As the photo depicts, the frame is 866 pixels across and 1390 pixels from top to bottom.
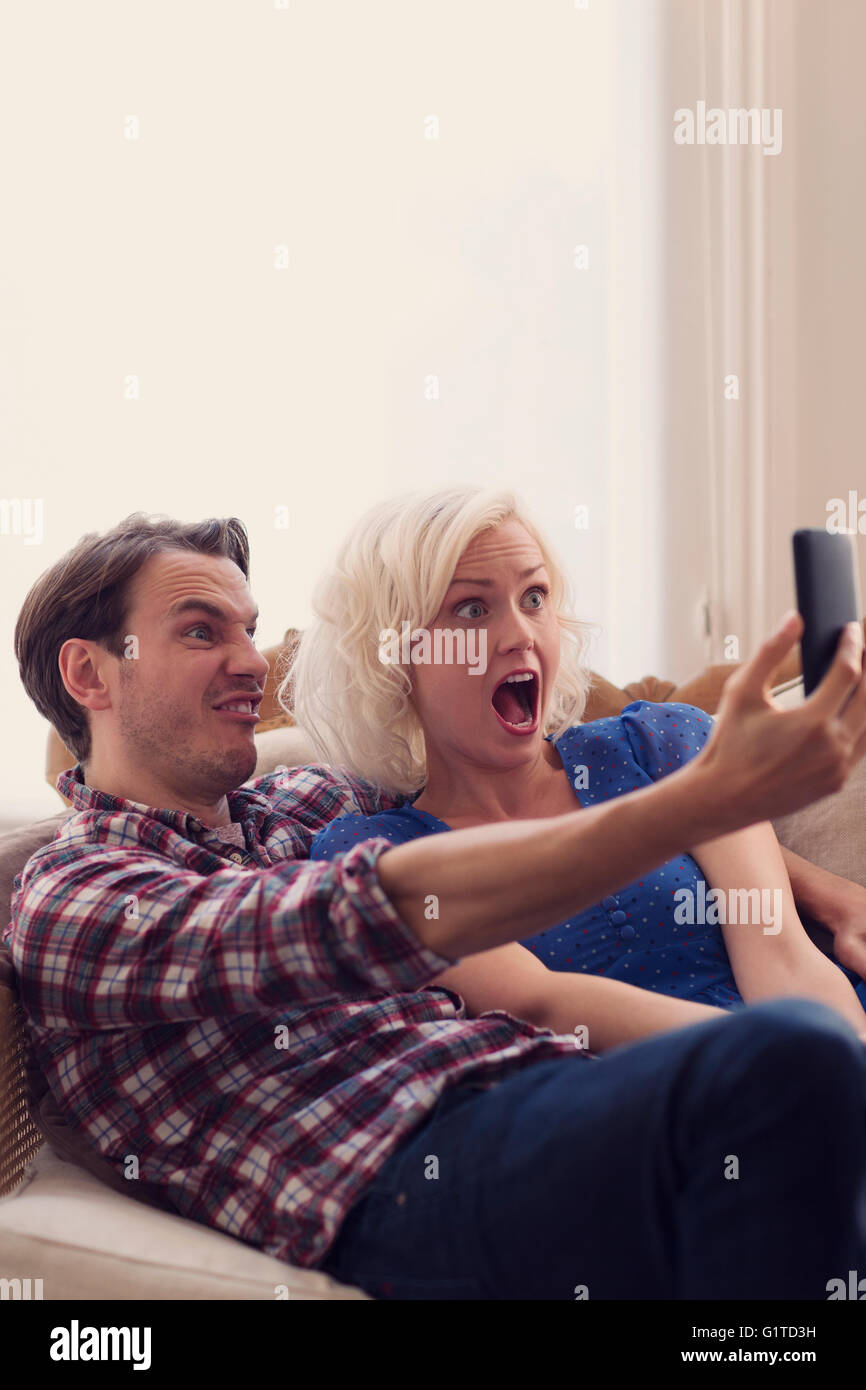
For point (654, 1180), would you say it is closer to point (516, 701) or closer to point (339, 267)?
point (516, 701)

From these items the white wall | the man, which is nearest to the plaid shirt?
the man

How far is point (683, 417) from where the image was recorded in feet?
8.16

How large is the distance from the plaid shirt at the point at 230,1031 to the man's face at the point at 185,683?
0.41 ft

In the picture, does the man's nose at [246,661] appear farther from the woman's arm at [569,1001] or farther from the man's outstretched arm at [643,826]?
the man's outstretched arm at [643,826]

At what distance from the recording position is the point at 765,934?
4.12 ft

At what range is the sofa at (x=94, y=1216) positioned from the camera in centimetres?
102

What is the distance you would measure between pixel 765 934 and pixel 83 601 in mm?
845

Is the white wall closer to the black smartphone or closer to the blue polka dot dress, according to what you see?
the blue polka dot dress

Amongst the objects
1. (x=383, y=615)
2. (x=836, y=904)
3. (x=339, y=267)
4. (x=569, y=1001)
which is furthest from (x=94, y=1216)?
(x=339, y=267)

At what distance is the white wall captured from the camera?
8.34ft

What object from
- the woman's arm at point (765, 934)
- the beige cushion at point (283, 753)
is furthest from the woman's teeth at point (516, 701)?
the beige cushion at point (283, 753)
